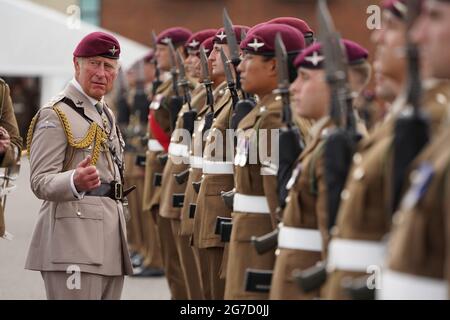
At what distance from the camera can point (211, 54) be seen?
9.05 m

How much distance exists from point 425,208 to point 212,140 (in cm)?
489

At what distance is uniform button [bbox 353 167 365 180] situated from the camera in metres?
4.42

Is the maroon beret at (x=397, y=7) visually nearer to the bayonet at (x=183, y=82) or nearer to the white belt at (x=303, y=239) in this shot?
the white belt at (x=303, y=239)

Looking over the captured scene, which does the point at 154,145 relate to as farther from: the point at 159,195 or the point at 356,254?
the point at 356,254

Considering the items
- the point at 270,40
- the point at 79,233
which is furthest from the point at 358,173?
the point at 270,40

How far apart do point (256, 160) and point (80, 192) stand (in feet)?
3.17

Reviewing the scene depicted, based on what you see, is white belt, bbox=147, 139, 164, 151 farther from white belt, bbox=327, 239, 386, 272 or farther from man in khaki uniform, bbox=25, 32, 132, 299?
white belt, bbox=327, 239, 386, 272

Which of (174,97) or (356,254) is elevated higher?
(174,97)

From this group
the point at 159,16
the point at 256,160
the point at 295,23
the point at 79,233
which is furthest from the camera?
the point at 159,16

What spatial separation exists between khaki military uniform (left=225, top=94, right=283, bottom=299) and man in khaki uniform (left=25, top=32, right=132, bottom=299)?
23.5 inches

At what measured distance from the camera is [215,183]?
8.54 meters

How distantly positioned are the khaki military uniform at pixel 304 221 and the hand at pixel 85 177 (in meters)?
1.21

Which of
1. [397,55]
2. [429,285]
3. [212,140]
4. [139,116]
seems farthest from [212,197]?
[139,116]

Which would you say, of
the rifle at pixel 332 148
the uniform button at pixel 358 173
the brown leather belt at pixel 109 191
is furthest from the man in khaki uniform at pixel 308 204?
the brown leather belt at pixel 109 191
